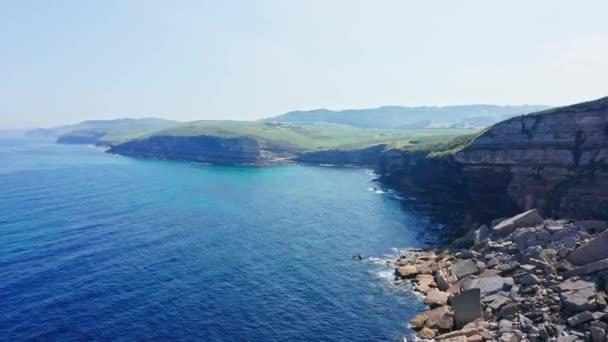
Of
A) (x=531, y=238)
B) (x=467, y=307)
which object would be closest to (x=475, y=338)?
(x=467, y=307)

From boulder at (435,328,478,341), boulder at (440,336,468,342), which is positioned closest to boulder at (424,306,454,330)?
boulder at (435,328,478,341)

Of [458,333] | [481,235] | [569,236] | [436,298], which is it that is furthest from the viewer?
[481,235]

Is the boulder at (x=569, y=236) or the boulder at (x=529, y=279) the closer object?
the boulder at (x=529, y=279)

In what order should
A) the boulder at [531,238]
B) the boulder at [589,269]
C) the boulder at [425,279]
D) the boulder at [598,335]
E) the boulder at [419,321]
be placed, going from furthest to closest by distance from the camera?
the boulder at [425,279] < the boulder at [531,238] < the boulder at [419,321] < the boulder at [589,269] < the boulder at [598,335]

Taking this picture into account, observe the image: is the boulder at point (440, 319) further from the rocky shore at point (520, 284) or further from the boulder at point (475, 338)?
the boulder at point (475, 338)

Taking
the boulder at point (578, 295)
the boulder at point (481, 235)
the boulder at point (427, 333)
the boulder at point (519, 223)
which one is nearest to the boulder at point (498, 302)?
the boulder at point (578, 295)

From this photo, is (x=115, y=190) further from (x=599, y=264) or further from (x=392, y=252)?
(x=599, y=264)

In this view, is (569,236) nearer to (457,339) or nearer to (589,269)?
(589,269)

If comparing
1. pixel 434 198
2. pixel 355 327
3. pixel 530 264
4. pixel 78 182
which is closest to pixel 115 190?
pixel 78 182
